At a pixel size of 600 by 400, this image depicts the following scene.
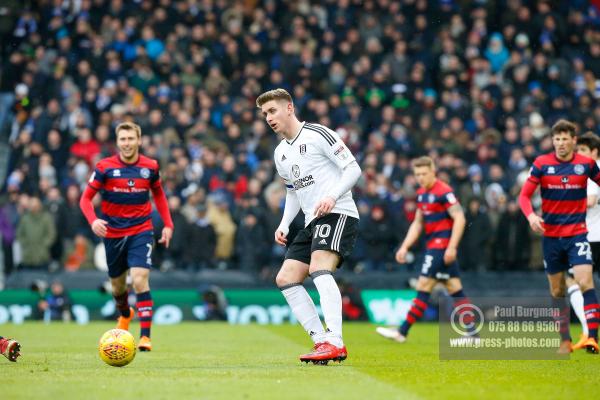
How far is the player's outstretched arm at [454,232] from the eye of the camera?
14.1 meters

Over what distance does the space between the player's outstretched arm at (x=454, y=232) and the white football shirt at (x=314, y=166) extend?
427 cm

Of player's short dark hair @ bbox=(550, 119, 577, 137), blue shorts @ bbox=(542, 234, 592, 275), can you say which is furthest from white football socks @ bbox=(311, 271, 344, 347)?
player's short dark hair @ bbox=(550, 119, 577, 137)

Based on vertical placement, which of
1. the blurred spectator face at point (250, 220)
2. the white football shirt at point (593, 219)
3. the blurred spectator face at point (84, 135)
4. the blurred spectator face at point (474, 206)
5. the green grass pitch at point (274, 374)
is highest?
the blurred spectator face at point (84, 135)

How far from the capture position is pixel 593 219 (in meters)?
13.0

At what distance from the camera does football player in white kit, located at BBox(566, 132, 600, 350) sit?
1274 centimetres

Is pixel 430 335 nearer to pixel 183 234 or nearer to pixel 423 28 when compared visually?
pixel 183 234

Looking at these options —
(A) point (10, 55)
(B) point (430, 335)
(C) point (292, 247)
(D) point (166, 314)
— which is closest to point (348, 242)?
(C) point (292, 247)

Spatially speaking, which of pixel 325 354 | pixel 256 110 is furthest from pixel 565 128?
pixel 256 110

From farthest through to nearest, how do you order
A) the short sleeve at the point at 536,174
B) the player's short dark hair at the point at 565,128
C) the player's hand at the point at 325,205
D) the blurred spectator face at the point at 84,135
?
1. the blurred spectator face at the point at 84,135
2. the short sleeve at the point at 536,174
3. the player's short dark hair at the point at 565,128
4. the player's hand at the point at 325,205

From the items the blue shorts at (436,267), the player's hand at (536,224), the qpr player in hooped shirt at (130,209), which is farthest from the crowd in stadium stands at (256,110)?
the player's hand at (536,224)

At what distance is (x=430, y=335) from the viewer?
637 inches

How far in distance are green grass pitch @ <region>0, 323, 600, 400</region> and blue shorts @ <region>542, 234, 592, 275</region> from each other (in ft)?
3.53

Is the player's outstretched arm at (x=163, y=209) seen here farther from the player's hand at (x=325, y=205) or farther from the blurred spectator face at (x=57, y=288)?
the blurred spectator face at (x=57, y=288)

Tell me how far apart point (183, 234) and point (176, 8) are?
25.6ft
